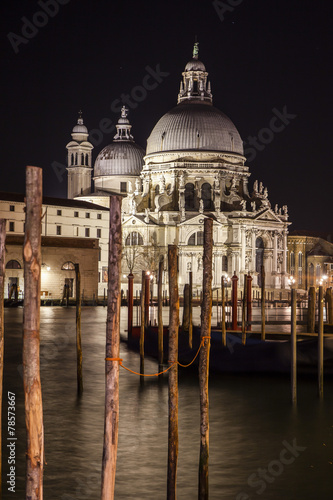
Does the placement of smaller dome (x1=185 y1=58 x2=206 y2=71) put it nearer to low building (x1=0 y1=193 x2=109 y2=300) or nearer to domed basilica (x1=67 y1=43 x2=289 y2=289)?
domed basilica (x1=67 y1=43 x2=289 y2=289)

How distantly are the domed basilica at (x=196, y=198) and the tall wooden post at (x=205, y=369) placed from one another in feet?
150

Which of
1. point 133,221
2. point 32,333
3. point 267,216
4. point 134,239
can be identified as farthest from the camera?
point 267,216

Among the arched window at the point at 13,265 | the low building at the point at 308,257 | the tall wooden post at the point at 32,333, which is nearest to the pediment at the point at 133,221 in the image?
the low building at the point at 308,257

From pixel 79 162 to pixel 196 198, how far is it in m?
11.3

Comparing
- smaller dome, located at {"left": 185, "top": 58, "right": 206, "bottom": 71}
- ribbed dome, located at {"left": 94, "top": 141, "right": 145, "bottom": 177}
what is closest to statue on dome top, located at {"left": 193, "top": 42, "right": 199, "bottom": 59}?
smaller dome, located at {"left": 185, "top": 58, "right": 206, "bottom": 71}

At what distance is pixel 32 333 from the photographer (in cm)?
829

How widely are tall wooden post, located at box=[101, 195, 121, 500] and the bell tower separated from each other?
59727mm

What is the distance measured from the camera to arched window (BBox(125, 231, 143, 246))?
203 ft

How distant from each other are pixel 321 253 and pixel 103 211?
25566mm

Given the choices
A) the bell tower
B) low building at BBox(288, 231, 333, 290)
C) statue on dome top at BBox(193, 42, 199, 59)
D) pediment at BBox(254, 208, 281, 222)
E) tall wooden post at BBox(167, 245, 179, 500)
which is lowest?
tall wooden post at BBox(167, 245, 179, 500)

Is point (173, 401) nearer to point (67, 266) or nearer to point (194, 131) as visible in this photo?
point (67, 266)

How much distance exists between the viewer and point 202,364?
11594mm

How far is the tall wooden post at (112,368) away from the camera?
28.4ft

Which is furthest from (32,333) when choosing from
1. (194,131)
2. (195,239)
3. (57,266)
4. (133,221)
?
(194,131)
